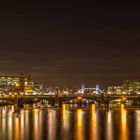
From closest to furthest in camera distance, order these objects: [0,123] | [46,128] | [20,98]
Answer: [46,128], [0,123], [20,98]

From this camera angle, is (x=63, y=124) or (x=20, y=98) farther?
(x=20, y=98)

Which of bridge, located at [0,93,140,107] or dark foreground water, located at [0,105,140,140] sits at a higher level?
bridge, located at [0,93,140,107]

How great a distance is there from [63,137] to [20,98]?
84826mm

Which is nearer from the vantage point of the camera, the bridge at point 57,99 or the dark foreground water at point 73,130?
the dark foreground water at point 73,130

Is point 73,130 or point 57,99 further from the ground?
point 57,99

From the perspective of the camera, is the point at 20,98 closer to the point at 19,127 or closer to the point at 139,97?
the point at 139,97

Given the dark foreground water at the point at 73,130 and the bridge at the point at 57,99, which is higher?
the bridge at the point at 57,99

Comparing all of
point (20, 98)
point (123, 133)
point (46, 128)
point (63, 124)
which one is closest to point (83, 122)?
point (63, 124)

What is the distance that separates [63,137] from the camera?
68000 mm

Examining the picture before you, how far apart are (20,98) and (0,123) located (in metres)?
64.9

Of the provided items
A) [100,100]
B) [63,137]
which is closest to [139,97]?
[100,100]

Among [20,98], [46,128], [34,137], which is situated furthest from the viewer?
[20,98]

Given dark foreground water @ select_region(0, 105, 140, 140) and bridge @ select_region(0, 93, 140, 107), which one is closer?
dark foreground water @ select_region(0, 105, 140, 140)

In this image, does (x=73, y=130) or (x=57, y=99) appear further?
(x=57, y=99)
